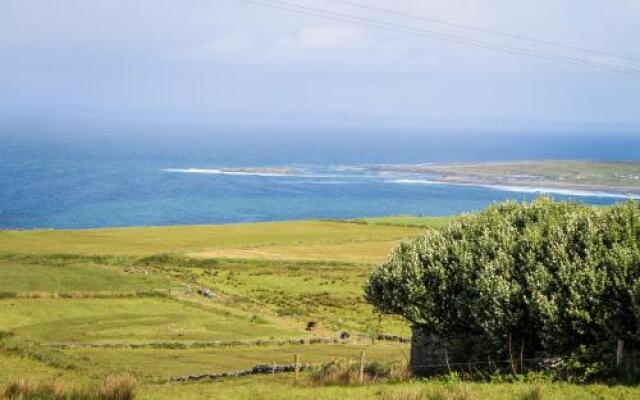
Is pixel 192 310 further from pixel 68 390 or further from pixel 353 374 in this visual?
pixel 68 390

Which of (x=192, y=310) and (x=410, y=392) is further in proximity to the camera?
(x=192, y=310)

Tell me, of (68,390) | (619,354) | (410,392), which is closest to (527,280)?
(619,354)

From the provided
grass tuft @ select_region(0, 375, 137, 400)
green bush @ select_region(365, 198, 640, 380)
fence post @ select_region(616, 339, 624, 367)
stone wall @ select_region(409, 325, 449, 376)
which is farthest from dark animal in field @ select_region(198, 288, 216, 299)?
fence post @ select_region(616, 339, 624, 367)

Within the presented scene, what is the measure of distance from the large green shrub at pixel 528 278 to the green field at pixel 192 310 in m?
4.49

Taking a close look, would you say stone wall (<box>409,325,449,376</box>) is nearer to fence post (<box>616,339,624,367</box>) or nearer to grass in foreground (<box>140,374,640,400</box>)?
grass in foreground (<box>140,374,640,400</box>)

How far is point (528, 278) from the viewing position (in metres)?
35.2

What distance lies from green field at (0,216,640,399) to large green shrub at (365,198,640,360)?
14.7ft

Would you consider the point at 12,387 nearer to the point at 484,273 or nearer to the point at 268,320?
the point at 484,273

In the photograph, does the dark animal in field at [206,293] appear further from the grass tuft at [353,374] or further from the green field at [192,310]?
the grass tuft at [353,374]

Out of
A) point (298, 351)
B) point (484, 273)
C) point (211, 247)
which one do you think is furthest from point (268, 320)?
point (211, 247)

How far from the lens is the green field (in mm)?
36250

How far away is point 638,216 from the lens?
119 feet

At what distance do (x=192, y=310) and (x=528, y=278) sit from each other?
3149 cm

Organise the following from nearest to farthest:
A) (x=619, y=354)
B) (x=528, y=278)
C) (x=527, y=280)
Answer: (x=619, y=354) → (x=528, y=278) → (x=527, y=280)
